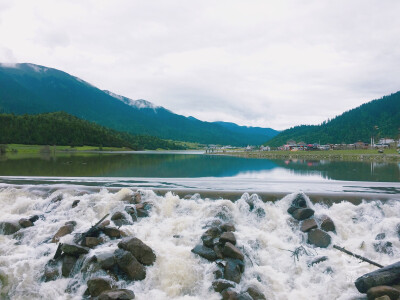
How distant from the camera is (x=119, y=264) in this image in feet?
43.8

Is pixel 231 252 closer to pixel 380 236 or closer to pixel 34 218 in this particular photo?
pixel 380 236

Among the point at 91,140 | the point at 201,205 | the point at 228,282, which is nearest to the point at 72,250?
the point at 228,282

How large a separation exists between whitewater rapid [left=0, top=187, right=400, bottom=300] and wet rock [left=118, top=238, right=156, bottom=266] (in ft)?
1.39

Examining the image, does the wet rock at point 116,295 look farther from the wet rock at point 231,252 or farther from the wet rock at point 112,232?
the wet rock at point 231,252

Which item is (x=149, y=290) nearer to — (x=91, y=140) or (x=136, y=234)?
(x=136, y=234)

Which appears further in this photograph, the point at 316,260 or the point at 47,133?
the point at 47,133

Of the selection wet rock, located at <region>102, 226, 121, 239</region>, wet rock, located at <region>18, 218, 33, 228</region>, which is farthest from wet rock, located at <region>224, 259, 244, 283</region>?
wet rock, located at <region>18, 218, 33, 228</region>

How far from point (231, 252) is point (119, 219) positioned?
26.3ft

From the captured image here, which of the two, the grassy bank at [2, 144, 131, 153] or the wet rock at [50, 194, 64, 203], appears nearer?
the wet rock at [50, 194, 64, 203]

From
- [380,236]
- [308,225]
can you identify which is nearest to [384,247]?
[380,236]

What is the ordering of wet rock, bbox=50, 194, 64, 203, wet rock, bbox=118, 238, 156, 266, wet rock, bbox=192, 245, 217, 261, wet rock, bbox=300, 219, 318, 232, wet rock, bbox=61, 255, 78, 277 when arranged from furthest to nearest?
wet rock, bbox=50, 194, 64, 203 → wet rock, bbox=300, 219, 318, 232 → wet rock, bbox=192, 245, 217, 261 → wet rock, bbox=118, 238, 156, 266 → wet rock, bbox=61, 255, 78, 277

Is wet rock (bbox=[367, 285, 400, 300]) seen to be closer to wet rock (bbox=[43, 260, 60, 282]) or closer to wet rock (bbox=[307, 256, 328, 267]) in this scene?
wet rock (bbox=[307, 256, 328, 267])

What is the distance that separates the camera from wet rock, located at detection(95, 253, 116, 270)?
13.3 meters

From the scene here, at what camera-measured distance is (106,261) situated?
43.8 feet
